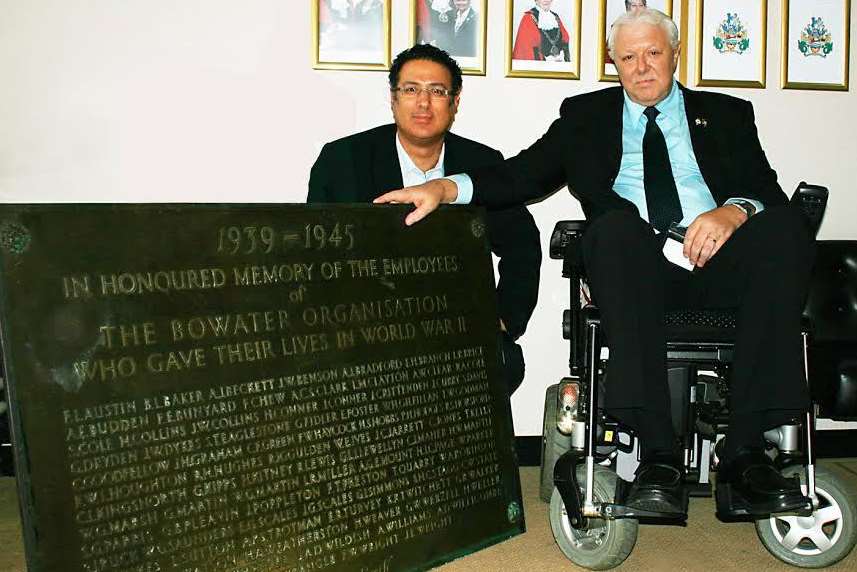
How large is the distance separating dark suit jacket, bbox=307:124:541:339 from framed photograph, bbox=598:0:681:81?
0.68 meters

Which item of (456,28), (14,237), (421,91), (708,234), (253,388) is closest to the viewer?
(14,237)

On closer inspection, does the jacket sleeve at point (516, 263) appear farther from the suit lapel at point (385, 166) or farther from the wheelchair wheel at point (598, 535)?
the wheelchair wheel at point (598, 535)

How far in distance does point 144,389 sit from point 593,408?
1.11 metres

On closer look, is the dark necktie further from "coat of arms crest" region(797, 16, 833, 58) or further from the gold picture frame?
"coat of arms crest" region(797, 16, 833, 58)

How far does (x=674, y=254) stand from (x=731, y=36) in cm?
156

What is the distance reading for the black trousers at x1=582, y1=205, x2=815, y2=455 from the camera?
220 cm

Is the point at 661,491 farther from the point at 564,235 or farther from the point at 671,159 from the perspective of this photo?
the point at 671,159

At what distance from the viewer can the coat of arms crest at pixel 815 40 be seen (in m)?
3.62

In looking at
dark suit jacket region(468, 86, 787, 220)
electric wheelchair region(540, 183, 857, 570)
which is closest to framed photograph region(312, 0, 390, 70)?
dark suit jacket region(468, 86, 787, 220)

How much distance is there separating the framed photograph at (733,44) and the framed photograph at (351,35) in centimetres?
121

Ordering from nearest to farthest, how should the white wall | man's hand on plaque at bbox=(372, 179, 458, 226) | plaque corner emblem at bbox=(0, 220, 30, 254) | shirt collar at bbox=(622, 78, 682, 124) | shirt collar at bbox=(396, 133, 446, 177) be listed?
plaque corner emblem at bbox=(0, 220, 30, 254) → man's hand on plaque at bbox=(372, 179, 458, 226) → shirt collar at bbox=(622, 78, 682, 124) → shirt collar at bbox=(396, 133, 446, 177) → the white wall

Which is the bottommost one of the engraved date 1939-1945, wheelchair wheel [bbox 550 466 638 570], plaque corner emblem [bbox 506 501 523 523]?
wheelchair wheel [bbox 550 466 638 570]

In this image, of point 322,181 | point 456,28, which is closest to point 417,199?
point 322,181

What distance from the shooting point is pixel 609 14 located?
11.5ft
